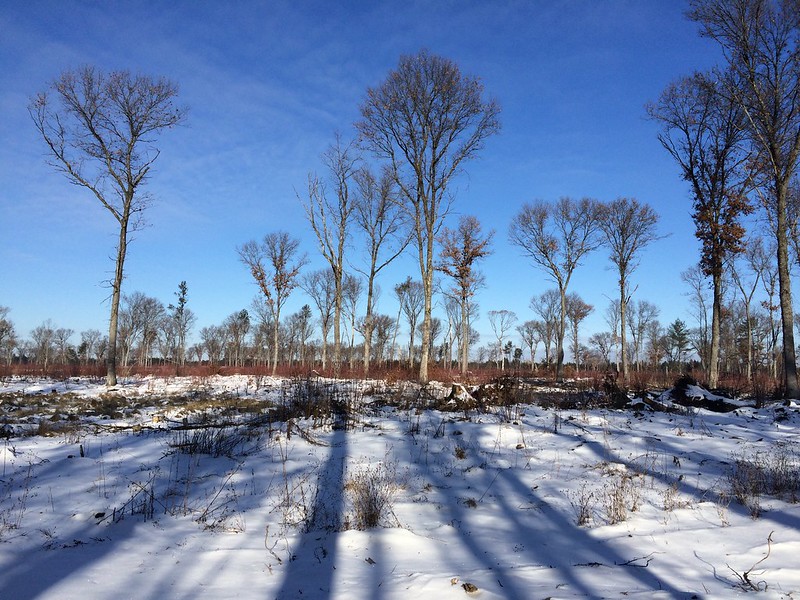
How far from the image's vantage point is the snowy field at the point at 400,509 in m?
2.99

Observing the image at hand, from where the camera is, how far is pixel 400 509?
4.49m

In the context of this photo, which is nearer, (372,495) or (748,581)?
(748,581)

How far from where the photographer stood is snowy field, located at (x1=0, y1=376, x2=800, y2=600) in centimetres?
299

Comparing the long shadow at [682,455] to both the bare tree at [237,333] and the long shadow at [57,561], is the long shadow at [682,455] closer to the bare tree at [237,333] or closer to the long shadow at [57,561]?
the long shadow at [57,561]

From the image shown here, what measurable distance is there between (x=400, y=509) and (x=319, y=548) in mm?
1126

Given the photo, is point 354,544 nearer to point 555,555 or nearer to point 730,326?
point 555,555

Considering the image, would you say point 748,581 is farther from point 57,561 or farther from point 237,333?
point 237,333

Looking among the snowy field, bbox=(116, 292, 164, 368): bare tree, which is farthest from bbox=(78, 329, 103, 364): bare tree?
the snowy field

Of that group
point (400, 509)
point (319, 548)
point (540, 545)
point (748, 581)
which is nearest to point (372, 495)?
point (400, 509)

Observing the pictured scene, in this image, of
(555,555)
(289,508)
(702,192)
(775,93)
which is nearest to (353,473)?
(289,508)

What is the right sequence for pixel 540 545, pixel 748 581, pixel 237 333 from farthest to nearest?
pixel 237 333, pixel 540 545, pixel 748 581

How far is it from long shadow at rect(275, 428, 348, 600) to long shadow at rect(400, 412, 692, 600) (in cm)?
115

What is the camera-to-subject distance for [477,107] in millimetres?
17094

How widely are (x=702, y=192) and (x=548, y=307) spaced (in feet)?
154
